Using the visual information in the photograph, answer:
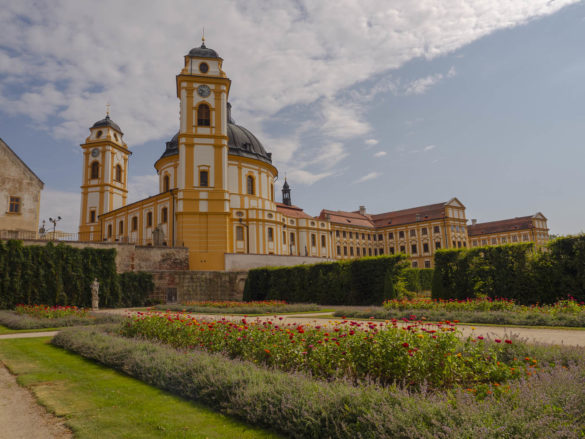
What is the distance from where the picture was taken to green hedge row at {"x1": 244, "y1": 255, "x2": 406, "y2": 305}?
72.8 ft

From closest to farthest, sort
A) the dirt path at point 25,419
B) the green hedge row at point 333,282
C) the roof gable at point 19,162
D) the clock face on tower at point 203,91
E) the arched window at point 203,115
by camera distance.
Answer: the dirt path at point 25,419 < the green hedge row at point 333,282 < the roof gable at point 19,162 < the arched window at point 203,115 < the clock face on tower at point 203,91

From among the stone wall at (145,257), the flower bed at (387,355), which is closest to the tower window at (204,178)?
the stone wall at (145,257)

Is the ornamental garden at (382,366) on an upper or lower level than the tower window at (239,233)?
lower

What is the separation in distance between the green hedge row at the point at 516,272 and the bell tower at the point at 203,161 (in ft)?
68.7

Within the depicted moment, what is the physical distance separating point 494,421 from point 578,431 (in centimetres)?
59

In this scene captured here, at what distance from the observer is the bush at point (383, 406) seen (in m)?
3.33

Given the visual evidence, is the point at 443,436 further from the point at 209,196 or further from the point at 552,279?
the point at 209,196

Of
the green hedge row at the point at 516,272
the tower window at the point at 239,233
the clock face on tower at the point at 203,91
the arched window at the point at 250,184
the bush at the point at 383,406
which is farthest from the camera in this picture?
the arched window at the point at 250,184

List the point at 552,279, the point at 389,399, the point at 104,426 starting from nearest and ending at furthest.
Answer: the point at 389,399, the point at 104,426, the point at 552,279

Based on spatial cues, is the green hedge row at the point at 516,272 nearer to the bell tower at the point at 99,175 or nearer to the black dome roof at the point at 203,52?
the black dome roof at the point at 203,52

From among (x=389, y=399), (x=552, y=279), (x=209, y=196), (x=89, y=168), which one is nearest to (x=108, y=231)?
(x=89, y=168)

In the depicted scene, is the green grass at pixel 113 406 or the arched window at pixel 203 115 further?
the arched window at pixel 203 115

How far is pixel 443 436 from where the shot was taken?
3229mm

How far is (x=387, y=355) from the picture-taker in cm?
561
